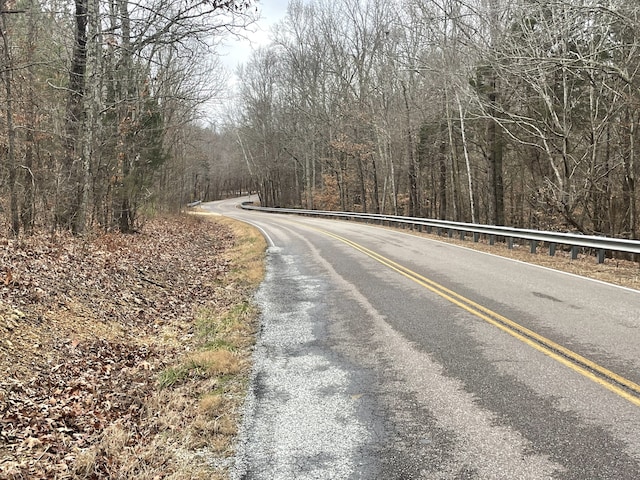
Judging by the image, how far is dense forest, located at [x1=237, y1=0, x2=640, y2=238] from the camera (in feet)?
44.4

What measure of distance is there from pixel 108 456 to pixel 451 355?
3707 millimetres

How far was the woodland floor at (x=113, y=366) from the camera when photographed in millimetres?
3742

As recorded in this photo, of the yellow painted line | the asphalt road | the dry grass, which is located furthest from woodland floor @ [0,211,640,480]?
the yellow painted line

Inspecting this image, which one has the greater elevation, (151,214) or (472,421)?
(151,214)

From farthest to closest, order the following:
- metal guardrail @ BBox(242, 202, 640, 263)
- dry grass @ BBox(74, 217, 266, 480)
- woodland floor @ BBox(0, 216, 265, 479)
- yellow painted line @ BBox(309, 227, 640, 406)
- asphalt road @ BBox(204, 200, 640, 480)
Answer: metal guardrail @ BBox(242, 202, 640, 263), yellow painted line @ BBox(309, 227, 640, 406), woodland floor @ BBox(0, 216, 265, 479), dry grass @ BBox(74, 217, 266, 480), asphalt road @ BBox(204, 200, 640, 480)

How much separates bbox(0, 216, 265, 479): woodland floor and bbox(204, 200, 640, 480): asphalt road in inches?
17.9

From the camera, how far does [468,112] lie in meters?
19.2

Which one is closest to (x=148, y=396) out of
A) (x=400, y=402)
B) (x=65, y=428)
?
(x=65, y=428)

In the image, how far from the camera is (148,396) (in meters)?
5.02

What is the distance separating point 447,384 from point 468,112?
55.0ft

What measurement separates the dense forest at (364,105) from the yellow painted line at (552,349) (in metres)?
5.79

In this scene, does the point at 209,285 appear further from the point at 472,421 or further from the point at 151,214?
the point at 151,214

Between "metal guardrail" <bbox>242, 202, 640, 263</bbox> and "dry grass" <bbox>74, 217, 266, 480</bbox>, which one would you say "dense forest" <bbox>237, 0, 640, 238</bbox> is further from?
"dry grass" <bbox>74, 217, 266, 480</bbox>

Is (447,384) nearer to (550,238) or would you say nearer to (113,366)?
(113,366)
